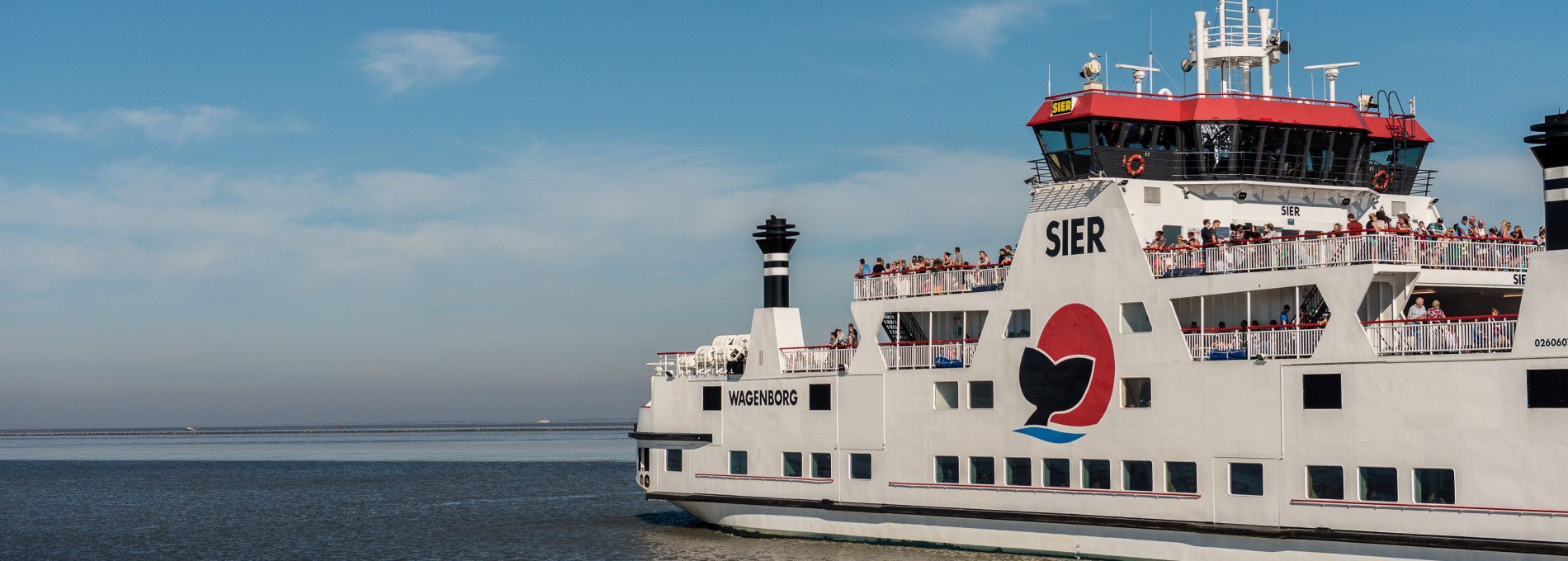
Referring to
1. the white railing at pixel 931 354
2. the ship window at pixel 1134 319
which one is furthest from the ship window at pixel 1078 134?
the white railing at pixel 931 354

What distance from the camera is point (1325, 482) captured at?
22.5 meters

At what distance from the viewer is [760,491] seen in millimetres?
31906

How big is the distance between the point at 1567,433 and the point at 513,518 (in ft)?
95.6

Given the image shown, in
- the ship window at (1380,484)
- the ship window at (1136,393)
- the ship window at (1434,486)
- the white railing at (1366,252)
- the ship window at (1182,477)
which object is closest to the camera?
the ship window at (1434,486)

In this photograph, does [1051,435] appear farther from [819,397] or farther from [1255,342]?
[819,397]

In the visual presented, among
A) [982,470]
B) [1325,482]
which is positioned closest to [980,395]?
[982,470]

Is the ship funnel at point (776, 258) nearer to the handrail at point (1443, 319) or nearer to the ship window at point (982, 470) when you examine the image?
the ship window at point (982, 470)

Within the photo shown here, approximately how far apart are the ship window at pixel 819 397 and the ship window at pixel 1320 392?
10.5 m

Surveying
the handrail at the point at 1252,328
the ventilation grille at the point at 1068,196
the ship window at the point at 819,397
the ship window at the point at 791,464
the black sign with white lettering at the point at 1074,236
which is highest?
the ventilation grille at the point at 1068,196

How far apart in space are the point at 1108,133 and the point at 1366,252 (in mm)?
6713

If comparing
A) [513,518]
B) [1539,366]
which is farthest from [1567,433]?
[513,518]

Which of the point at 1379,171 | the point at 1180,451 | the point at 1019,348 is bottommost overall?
the point at 1180,451

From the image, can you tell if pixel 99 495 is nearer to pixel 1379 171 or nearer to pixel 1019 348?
pixel 1019 348

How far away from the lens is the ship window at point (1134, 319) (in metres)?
25.3
